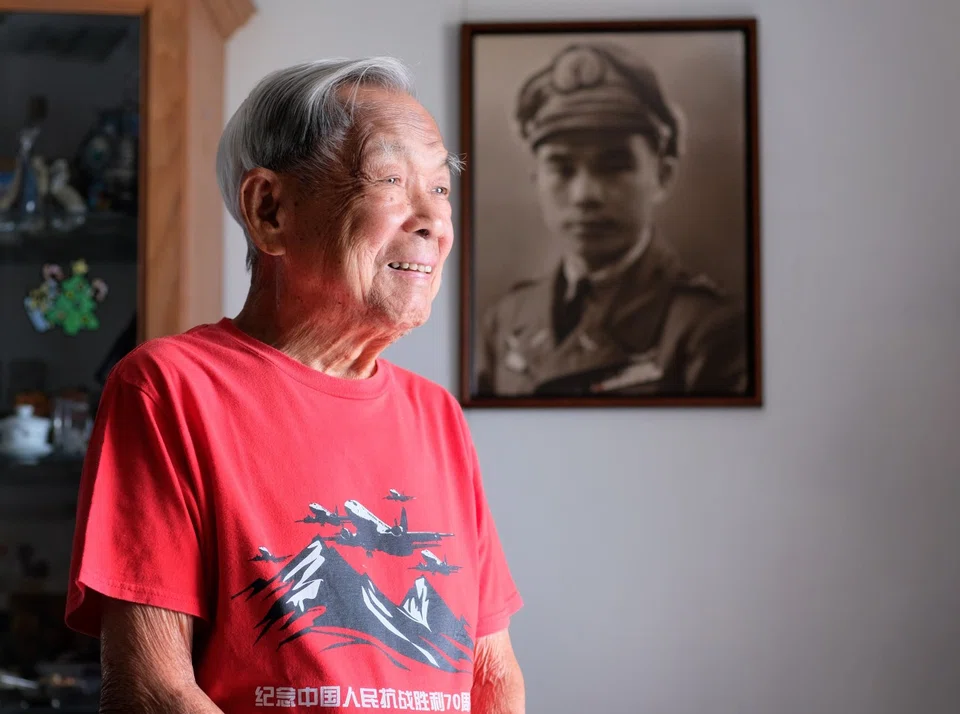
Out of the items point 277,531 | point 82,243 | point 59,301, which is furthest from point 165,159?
point 277,531

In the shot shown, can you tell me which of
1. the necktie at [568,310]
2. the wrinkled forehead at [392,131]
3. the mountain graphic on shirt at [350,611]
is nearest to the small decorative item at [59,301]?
the necktie at [568,310]

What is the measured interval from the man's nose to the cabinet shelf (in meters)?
0.92

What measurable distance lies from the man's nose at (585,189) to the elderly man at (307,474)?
1.03m

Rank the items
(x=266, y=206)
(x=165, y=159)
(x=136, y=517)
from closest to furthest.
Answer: (x=136, y=517) < (x=266, y=206) < (x=165, y=159)

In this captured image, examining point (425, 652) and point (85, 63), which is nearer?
point (425, 652)

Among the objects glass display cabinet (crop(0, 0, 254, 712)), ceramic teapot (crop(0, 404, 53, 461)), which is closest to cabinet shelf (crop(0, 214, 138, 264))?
glass display cabinet (crop(0, 0, 254, 712))

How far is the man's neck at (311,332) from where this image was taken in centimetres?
108

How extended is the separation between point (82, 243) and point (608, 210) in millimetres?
1100

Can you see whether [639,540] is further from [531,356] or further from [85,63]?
[85,63]

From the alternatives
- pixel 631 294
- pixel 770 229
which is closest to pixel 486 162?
pixel 631 294

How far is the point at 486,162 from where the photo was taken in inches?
86.4

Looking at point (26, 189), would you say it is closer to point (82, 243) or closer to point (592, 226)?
point (82, 243)

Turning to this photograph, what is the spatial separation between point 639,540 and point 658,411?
11.0 inches

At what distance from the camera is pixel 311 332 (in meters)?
1.09
